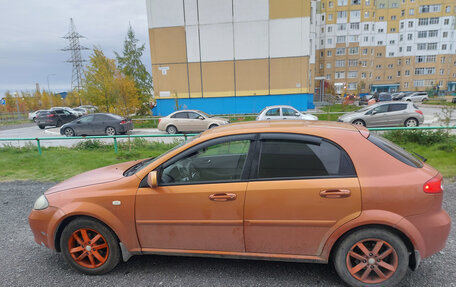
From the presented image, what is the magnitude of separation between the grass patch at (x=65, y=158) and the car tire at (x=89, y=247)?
4.27 m

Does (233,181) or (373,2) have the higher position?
(373,2)

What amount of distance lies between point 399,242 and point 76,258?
3.36 metres

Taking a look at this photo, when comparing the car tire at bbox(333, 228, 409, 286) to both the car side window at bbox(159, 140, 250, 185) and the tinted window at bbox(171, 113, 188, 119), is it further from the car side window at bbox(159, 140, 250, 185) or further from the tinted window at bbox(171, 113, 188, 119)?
the tinted window at bbox(171, 113, 188, 119)

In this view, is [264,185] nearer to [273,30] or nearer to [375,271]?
[375,271]

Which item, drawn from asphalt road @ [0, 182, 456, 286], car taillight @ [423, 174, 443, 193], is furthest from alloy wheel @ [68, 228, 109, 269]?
car taillight @ [423, 174, 443, 193]

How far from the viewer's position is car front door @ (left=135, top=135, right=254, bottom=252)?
8.32 ft

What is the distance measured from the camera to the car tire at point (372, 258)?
94.0 inches

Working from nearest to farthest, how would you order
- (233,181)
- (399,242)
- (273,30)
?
(399,242) → (233,181) → (273,30)

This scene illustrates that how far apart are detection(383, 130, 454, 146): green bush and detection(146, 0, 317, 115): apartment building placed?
61.6 feet

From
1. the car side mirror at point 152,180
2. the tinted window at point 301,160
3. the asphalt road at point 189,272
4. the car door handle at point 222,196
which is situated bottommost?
the asphalt road at point 189,272

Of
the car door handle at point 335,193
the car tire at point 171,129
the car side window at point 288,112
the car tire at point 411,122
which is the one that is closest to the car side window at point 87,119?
the car tire at point 171,129

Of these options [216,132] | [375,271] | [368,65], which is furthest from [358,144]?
[368,65]

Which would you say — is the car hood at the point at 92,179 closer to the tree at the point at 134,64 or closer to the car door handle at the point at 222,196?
the car door handle at the point at 222,196

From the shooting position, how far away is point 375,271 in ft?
8.08
